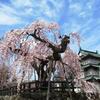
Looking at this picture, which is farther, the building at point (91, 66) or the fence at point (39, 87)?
the building at point (91, 66)

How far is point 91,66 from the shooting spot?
146 ft

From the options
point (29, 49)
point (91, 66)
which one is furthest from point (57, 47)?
point (91, 66)

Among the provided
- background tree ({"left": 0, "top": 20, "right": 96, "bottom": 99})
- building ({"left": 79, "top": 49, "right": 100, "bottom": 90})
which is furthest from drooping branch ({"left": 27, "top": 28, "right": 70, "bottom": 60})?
building ({"left": 79, "top": 49, "right": 100, "bottom": 90})

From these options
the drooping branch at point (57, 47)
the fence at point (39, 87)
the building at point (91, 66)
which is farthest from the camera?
the building at point (91, 66)

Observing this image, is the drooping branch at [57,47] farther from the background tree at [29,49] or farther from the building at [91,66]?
the building at [91,66]

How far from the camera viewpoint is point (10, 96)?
2161 centimetres

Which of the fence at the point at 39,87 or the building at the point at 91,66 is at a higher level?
the building at the point at 91,66

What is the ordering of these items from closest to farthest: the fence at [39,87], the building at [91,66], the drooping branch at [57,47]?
1. the drooping branch at [57,47]
2. the fence at [39,87]
3. the building at [91,66]

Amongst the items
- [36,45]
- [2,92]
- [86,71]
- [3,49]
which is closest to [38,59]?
[36,45]

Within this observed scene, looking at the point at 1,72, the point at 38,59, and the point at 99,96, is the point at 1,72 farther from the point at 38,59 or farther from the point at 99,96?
the point at 99,96

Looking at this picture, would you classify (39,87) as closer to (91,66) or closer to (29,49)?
(29,49)

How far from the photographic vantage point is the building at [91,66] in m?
44.4

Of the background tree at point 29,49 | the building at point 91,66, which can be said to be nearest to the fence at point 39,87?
the background tree at point 29,49

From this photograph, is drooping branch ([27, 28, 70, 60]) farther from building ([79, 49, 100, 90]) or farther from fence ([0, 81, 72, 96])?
building ([79, 49, 100, 90])
